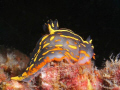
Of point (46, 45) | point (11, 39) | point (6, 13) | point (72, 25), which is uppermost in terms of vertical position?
point (6, 13)

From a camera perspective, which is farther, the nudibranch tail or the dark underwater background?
the dark underwater background

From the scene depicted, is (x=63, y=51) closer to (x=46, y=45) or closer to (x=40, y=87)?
(x=46, y=45)

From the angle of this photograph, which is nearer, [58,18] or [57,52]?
[57,52]

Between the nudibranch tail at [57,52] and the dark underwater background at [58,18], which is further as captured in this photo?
the dark underwater background at [58,18]

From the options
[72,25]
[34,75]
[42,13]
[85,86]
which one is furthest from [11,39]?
[85,86]

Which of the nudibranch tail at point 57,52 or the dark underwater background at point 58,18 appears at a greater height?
the dark underwater background at point 58,18

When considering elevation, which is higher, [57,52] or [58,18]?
[58,18]

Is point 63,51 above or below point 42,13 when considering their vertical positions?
below

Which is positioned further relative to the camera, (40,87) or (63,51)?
(63,51)
